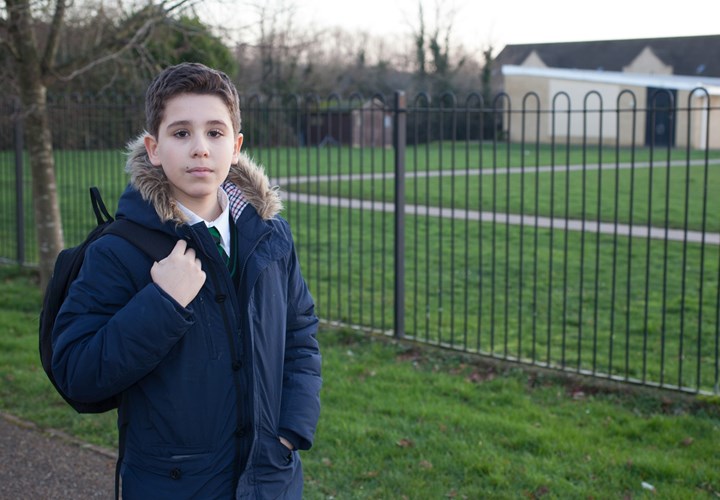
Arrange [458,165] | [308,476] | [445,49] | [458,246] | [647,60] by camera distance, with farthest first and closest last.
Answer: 1. [647,60]
2. [445,49]
3. [458,165]
4. [458,246]
5. [308,476]

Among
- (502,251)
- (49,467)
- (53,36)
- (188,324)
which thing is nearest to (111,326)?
(188,324)

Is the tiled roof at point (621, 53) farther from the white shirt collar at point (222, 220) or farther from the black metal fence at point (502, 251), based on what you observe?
the white shirt collar at point (222, 220)

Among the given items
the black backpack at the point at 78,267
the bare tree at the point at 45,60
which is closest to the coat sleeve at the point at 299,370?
the black backpack at the point at 78,267

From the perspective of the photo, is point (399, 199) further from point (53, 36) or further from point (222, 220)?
point (222, 220)

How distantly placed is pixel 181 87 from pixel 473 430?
10.8 ft

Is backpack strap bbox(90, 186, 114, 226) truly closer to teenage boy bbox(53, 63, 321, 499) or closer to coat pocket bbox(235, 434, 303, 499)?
teenage boy bbox(53, 63, 321, 499)

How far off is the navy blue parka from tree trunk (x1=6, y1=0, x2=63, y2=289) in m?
5.91

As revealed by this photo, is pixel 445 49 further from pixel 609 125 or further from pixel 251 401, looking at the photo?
pixel 251 401

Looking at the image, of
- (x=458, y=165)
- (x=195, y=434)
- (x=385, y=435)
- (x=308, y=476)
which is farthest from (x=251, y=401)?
(x=458, y=165)

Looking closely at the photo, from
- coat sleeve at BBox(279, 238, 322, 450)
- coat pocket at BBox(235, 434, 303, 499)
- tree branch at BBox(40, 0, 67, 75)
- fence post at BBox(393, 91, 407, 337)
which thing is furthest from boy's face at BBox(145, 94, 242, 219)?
tree branch at BBox(40, 0, 67, 75)

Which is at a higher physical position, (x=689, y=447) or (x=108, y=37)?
(x=108, y=37)

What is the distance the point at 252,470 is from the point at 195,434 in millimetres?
179

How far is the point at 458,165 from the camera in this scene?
22.0 m

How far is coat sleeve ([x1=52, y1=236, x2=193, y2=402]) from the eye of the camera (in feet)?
6.31
